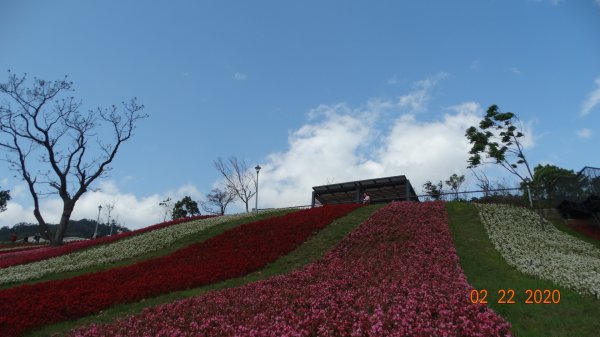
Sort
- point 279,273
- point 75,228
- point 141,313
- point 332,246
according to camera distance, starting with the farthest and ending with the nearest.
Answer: point 75,228, point 332,246, point 279,273, point 141,313

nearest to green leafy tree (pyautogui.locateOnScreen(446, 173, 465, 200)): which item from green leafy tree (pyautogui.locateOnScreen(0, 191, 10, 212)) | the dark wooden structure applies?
the dark wooden structure

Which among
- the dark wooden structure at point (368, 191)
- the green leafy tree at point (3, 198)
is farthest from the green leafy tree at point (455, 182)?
the green leafy tree at point (3, 198)

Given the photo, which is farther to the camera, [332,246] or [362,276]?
[332,246]

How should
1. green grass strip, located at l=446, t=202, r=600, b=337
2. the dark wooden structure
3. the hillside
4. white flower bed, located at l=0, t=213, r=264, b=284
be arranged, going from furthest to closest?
1. the dark wooden structure
2. white flower bed, located at l=0, t=213, r=264, b=284
3. the hillside
4. green grass strip, located at l=446, t=202, r=600, b=337

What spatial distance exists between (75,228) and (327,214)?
110103 mm

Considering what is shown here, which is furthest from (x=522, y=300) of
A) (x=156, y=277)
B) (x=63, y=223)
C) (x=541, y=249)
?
(x=63, y=223)

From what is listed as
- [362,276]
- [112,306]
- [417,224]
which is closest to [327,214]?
[417,224]

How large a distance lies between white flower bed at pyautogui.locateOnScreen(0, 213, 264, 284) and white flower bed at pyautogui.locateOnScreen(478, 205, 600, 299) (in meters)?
19.2

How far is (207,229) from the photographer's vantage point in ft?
94.2

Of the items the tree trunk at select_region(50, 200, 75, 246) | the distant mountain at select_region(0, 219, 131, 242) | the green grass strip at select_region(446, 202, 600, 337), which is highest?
the distant mountain at select_region(0, 219, 131, 242)

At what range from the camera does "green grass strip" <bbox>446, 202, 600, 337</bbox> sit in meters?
9.29

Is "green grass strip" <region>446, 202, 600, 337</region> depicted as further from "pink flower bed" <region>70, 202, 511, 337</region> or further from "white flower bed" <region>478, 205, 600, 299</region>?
"pink flower bed" <region>70, 202, 511, 337</region>

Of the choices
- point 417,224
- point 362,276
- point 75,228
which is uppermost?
point 75,228

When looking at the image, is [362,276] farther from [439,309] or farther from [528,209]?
[528,209]
